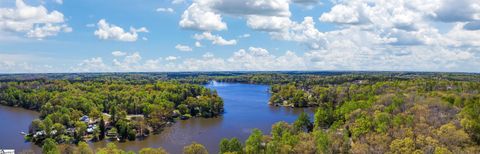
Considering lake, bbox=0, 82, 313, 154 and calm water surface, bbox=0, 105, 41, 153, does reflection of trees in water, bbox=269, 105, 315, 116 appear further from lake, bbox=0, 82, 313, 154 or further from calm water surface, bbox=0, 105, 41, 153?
calm water surface, bbox=0, 105, 41, 153

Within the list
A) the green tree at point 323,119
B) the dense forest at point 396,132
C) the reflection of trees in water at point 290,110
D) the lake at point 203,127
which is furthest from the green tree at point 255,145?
the reflection of trees in water at point 290,110

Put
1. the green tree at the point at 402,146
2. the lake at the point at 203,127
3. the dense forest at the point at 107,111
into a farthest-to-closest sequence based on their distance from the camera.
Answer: the dense forest at the point at 107,111, the lake at the point at 203,127, the green tree at the point at 402,146

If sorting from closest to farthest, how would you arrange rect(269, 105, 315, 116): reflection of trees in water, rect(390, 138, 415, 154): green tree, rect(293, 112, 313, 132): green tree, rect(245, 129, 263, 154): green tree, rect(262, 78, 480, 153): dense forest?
rect(390, 138, 415, 154): green tree
rect(262, 78, 480, 153): dense forest
rect(245, 129, 263, 154): green tree
rect(293, 112, 313, 132): green tree
rect(269, 105, 315, 116): reflection of trees in water

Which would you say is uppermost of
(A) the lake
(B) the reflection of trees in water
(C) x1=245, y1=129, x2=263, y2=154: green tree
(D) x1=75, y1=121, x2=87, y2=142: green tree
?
(C) x1=245, y1=129, x2=263, y2=154: green tree

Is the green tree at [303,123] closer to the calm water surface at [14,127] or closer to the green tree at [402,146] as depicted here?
the green tree at [402,146]

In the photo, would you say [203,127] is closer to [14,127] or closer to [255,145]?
[14,127]

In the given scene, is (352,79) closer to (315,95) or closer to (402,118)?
(315,95)

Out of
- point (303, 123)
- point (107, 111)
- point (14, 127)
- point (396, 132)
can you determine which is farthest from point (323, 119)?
point (14, 127)

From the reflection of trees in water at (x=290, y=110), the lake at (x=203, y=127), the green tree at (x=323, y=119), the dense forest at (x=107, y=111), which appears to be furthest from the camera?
the reflection of trees in water at (x=290, y=110)

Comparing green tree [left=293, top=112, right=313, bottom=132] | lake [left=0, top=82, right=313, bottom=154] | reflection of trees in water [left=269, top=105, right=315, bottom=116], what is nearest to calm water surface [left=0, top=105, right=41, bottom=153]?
lake [left=0, top=82, right=313, bottom=154]
